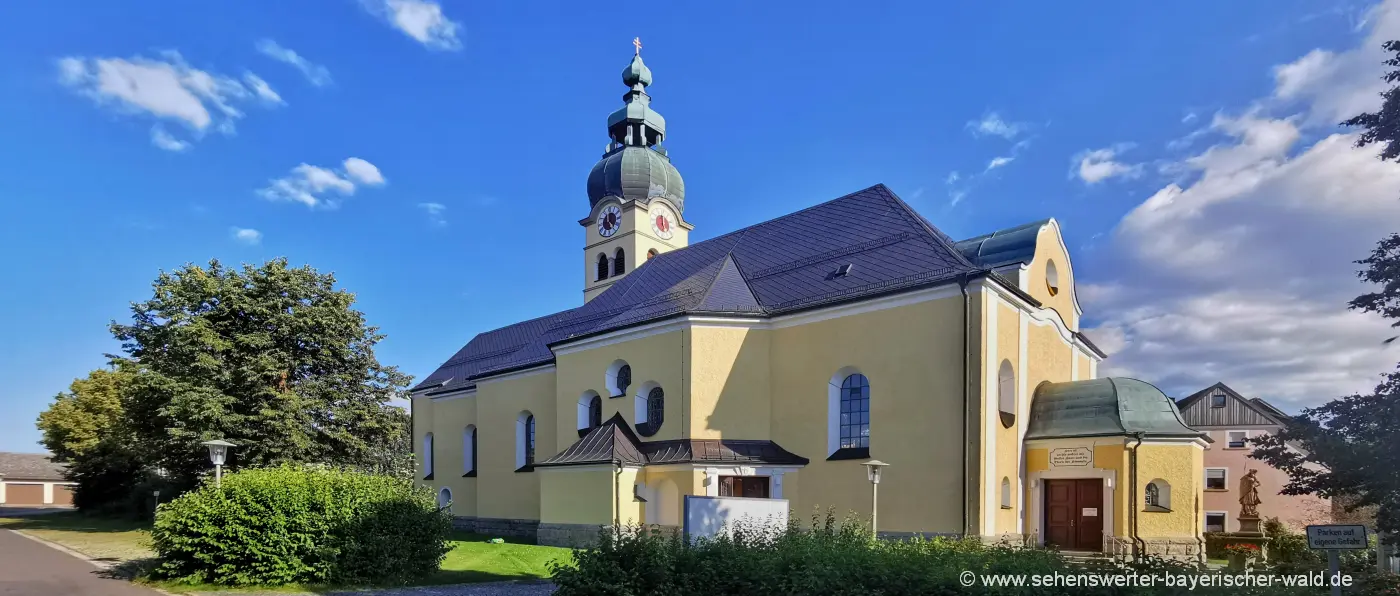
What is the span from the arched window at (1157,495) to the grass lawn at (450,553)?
1318 cm

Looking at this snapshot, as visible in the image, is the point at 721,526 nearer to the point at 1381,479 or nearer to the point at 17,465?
the point at 1381,479

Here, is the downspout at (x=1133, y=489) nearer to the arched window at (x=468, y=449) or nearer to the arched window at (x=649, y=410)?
the arched window at (x=649, y=410)

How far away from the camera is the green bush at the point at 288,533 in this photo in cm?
1306

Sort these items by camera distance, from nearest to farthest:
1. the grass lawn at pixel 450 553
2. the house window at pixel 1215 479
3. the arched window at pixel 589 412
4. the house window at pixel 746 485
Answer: the grass lawn at pixel 450 553, the house window at pixel 746 485, the arched window at pixel 589 412, the house window at pixel 1215 479

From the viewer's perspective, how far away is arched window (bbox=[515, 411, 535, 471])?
28.5 m

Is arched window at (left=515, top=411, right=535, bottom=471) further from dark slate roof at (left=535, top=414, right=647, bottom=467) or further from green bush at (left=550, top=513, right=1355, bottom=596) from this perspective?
green bush at (left=550, top=513, right=1355, bottom=596)

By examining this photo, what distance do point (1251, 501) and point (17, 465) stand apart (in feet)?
296

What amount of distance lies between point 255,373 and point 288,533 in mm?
13311

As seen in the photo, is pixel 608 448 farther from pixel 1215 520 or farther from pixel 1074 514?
pixel 1215 520

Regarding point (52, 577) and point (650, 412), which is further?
point (650, 412)

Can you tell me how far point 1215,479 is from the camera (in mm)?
34656

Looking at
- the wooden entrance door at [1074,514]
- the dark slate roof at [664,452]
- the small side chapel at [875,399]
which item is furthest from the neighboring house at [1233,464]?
the dark slate roof at [664,452]

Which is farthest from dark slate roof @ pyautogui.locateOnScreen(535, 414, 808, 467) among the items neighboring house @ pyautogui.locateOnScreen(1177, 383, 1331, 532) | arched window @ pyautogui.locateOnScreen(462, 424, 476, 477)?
neighboring house @ pyautogui.locateOnScreen(1177, 383, 1331, 532)

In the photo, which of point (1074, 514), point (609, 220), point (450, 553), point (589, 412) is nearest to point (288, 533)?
point (450, 553)
